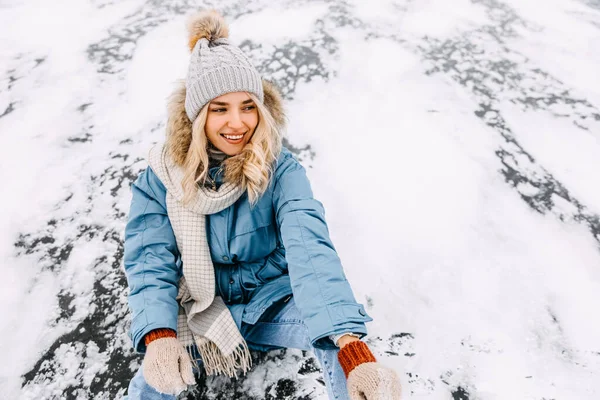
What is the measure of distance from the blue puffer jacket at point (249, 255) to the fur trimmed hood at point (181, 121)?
0.44 ft

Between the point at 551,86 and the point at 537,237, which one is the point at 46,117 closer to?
the point at 537,237

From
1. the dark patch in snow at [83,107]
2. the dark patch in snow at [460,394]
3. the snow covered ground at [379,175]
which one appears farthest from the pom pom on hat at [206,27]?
the dark patch in snow at [83,107]

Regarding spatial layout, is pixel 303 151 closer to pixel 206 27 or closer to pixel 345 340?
pixel 206 27

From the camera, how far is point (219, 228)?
4.80 ft

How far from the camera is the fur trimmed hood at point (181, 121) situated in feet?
4.80

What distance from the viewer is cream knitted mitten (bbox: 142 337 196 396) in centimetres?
121

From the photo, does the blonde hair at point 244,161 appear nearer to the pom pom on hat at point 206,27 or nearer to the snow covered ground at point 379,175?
the pom pom on hat at point 206,27

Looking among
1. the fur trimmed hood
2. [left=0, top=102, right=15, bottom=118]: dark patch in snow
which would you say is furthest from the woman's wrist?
[left=0, top=102, right=15, bottom=118]: dark patch in snow

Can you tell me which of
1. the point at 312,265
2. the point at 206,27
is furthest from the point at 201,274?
the point at 206,27

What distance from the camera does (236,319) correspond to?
4.85 feet

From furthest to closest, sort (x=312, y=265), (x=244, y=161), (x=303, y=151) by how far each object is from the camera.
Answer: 1. (x=303, y=151)
2. (x=244, y=161)
3. (x=312, y=265)

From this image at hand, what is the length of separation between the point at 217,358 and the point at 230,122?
2.95 ft

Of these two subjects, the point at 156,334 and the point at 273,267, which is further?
the point at 273,267

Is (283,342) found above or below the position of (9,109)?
below
